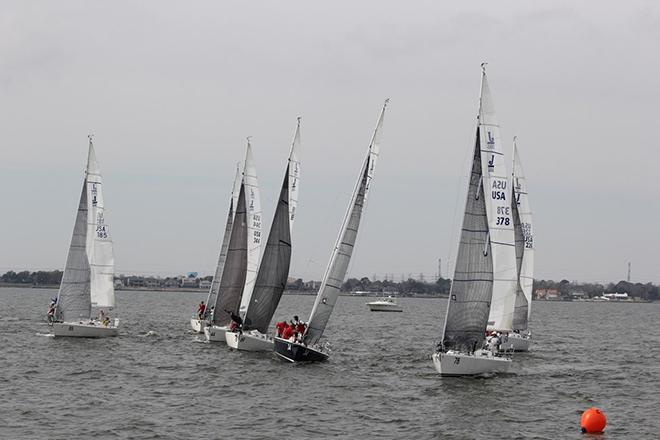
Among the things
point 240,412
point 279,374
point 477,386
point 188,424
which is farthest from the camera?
point 279,374

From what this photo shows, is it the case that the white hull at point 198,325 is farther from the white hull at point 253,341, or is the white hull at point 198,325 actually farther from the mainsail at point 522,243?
the mainsail at point 522,243

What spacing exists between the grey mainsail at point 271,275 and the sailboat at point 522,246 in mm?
14766

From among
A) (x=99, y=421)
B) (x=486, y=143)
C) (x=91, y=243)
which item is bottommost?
(x=99, y=421)

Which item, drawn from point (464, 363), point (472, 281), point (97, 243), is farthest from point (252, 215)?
point (464, 363)

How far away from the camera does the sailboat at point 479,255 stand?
37844 mm

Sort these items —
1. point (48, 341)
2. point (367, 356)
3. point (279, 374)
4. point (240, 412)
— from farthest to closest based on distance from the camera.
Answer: point (48, 341), point (367, 356), point (279, 374), point (240, 412)

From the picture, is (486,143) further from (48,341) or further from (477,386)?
(48,341)

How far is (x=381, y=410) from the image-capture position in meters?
31.7

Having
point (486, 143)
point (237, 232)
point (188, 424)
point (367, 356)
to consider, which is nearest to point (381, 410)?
point (188, 424)

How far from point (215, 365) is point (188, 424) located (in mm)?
Result: 13996

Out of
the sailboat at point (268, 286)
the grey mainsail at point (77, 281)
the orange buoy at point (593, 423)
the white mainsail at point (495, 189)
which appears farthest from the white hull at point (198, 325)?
the orange buoy at point (593, 423)

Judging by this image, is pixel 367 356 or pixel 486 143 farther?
pixel 367 356

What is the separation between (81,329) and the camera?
51.5m

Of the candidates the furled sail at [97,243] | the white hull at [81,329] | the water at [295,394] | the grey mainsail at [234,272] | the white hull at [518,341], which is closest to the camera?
the water at [295,394]
